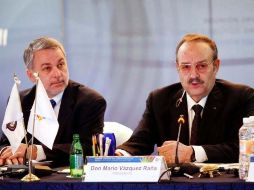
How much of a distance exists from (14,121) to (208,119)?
124 cm

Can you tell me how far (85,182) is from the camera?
214 centimetres

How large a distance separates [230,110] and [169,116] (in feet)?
1.31

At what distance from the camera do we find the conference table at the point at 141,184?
2.02 m

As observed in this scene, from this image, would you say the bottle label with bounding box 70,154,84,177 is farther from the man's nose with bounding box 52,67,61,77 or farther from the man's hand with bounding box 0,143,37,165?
the man's nose with bounding box 52,67,61,77

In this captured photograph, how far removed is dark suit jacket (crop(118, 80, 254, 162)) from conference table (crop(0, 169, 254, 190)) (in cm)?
89

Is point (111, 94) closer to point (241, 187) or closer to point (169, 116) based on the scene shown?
point (169, 116)

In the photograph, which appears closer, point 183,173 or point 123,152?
point 183,173

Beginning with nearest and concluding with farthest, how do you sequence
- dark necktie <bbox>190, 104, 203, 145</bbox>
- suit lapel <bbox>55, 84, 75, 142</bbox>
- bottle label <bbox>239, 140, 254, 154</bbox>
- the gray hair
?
bottle label <bbox>239, 140, 254, 154</bbox> → dark necktie <bbox>190, 104, 203, 145</bbox> → suit lapel <bbox>55, 84, 75, 142</bbox> → the gray hair

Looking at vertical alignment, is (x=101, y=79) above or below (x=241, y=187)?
above

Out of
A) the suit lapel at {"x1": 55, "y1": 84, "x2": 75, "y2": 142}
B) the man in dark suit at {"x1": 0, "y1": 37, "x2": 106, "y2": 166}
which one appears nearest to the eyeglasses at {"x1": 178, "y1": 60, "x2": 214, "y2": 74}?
the man in dark suit at {"x1": 0, "y1": 37, "x2": 106, "y2": 166}

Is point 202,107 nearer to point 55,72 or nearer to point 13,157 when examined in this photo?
point 55,72

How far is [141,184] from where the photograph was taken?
2.08m

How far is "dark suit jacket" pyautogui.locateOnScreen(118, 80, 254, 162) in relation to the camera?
127 inches

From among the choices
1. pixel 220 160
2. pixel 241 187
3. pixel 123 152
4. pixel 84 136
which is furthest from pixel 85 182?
pixel 84 136
